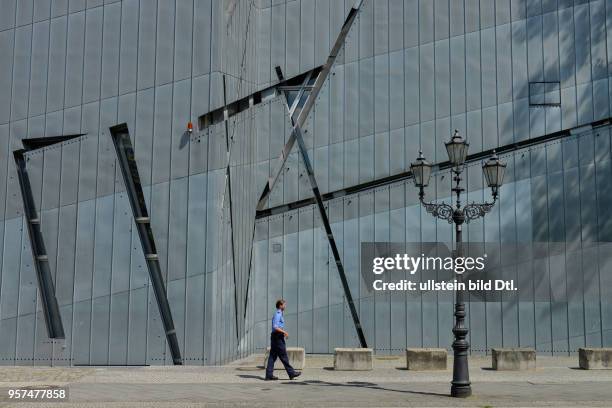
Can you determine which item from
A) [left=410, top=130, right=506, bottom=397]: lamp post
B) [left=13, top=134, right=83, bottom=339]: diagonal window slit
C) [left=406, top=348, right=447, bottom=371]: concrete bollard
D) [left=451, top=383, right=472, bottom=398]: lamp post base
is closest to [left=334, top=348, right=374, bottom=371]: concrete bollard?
[left=406, top=348, right=447, bottom=371]: concrete bollard

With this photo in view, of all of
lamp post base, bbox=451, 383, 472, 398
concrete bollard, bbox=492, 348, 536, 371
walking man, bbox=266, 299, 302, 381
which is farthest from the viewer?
concrete bollard, bbox=492, 348, 536, 371

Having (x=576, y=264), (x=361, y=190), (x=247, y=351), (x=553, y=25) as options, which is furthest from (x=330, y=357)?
(x=553, y=25)

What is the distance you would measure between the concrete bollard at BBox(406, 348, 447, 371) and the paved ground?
24 cm

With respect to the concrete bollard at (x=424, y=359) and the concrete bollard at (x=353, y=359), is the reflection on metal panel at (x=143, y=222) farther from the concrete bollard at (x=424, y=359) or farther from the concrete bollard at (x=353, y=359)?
the concrete bollard at (x=424, y=359)

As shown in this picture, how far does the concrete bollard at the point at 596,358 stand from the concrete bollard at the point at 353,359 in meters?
4.94

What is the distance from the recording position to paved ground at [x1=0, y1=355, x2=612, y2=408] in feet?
38.9

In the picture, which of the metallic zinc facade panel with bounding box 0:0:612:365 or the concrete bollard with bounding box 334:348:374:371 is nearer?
the concrete bollard with bounding box 334:348:374:371

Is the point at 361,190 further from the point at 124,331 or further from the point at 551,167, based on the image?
the point at 124,331

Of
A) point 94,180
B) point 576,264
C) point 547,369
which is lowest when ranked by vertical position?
point 547,369

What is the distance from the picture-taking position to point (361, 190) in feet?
63.1

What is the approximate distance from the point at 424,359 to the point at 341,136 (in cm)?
662

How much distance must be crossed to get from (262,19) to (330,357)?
9.61 metres

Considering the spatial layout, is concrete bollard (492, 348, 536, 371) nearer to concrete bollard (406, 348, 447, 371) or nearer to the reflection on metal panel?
concrete bollard (406, 348, 447, 371)

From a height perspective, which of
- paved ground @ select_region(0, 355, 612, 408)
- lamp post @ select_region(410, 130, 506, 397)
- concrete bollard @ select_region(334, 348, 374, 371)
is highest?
lamp post @ select_region(410, 130, 506, 397)
